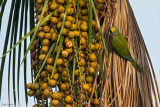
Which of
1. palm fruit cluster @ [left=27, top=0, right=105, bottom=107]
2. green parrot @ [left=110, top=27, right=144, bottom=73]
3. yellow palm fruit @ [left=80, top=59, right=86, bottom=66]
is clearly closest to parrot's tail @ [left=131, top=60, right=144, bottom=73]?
green parrot @ [left=110, top=27, right=144, bottom=73]

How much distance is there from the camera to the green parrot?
181cm

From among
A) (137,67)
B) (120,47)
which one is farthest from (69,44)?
(137,67)

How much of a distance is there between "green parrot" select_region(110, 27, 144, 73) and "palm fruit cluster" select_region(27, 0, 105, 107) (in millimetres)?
181

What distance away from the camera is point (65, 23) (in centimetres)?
155

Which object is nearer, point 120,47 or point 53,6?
point 53,6

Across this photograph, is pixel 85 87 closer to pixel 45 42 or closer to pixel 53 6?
pixel 45 42

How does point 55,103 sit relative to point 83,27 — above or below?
below

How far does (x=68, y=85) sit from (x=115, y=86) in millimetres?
360

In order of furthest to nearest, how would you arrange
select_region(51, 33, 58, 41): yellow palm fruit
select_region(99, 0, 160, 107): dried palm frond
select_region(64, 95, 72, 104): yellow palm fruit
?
select_region(99, 0, 160, 107): dried palm frond < select_region(51, 33, 58, 41): yellow palm fruit < select_region(64, 95, 72, 104): yellow palm fruit

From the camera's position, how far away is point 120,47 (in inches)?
71.0

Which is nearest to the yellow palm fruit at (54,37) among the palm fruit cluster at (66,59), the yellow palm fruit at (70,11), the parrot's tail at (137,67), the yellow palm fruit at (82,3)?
the palm fruit cluster at (66,59)

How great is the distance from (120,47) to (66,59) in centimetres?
37

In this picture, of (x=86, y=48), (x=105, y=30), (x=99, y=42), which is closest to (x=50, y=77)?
(x=86, y=48)

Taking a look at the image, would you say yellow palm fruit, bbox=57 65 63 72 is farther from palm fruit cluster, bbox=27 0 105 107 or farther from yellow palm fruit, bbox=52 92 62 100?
yellow palm fruit, bbox=52 92 62 100
